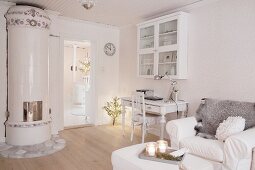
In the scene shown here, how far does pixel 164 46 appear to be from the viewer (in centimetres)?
368

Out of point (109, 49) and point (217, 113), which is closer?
point (217, 113)

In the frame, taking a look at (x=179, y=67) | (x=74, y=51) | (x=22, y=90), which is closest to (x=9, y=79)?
(x=22, y=90)

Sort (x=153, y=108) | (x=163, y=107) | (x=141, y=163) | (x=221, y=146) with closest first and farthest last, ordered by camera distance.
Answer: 1. (x=141, y=163)
2. (x=221, y=146)
3. (x=163, y=107)
4. (x=153, y=108)

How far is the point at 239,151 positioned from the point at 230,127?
38 cm

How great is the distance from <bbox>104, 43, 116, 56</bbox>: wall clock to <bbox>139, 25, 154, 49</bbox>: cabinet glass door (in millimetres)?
1152

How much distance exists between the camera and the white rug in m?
3.08

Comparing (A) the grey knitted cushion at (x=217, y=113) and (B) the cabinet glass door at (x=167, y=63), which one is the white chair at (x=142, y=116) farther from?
(A) the grey knitted cushion at (x=217, y=113)

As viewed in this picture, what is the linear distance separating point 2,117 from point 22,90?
637 millimetres

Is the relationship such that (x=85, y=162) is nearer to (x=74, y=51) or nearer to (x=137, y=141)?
(x=137, y=141)

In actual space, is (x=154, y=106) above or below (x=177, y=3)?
below

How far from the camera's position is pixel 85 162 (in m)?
2.90

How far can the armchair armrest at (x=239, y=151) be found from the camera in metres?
2.00

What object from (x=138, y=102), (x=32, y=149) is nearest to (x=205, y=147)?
(x=138, y=102)

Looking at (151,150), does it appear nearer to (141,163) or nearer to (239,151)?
(141,163)
